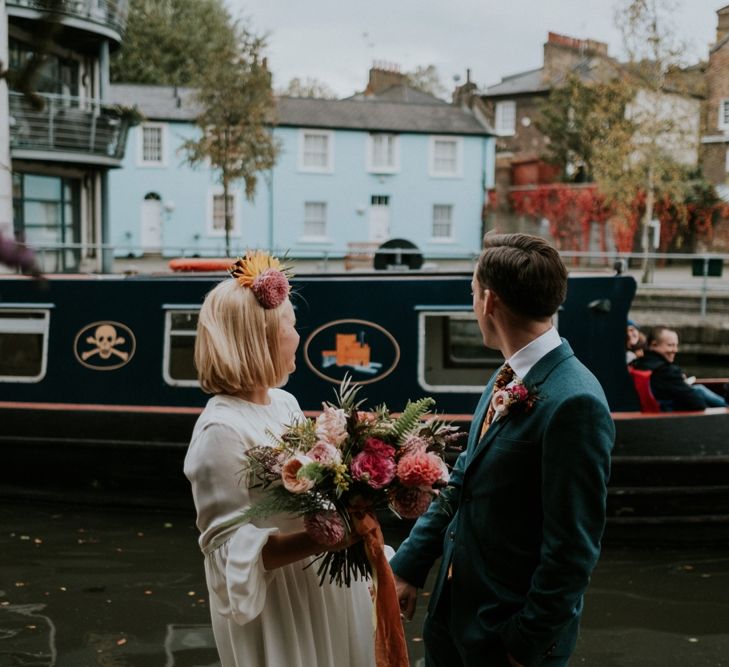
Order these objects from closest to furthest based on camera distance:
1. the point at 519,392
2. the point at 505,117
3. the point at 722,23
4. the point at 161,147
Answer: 1. the point at 519,392
2. the point at 161,147
3. the point at 722,23
4. the point at 505,117

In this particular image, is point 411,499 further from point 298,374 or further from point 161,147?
point 161,147

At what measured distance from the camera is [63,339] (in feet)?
24.8

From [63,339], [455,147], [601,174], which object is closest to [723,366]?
[601,174]

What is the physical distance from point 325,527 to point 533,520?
1.60 ft

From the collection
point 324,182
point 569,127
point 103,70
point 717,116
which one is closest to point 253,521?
point 103,70

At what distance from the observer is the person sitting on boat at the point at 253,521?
2367mm

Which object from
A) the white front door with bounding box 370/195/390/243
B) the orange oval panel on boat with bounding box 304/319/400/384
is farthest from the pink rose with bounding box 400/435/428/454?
the white front door with bounding box 370/195/390/243

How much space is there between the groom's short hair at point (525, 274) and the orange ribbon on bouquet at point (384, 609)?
0.65 metres

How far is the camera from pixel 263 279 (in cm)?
251

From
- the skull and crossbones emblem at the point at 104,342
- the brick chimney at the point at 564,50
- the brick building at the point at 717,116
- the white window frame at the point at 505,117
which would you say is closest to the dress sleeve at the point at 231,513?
the skull and crossbones emblem at the point at 104,342

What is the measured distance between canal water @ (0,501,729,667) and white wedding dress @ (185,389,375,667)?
2450 mm

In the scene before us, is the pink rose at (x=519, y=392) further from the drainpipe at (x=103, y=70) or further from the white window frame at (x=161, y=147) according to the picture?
the white window frame at (x=161, y=147)

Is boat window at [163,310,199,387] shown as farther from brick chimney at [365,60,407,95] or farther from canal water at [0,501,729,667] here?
brick chimney at [365,60,407,95]

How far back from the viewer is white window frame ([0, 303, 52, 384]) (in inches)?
299
